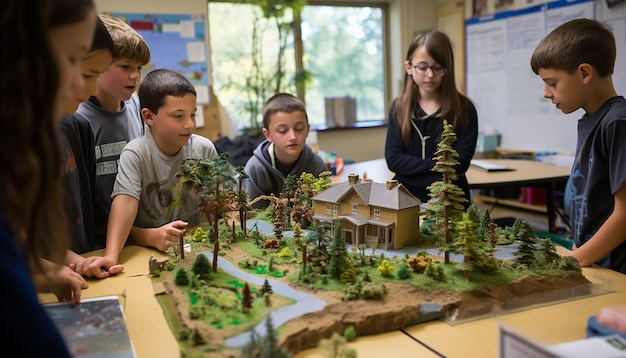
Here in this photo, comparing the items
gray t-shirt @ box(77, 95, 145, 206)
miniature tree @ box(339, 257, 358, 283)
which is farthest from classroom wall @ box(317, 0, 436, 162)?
miniature tree @ box(339, 257, 358, 283)

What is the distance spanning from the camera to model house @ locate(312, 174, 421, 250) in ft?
6.76

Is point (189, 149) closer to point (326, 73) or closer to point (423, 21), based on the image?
point (326, 73)

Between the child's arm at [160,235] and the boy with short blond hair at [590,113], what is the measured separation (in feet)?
5.22

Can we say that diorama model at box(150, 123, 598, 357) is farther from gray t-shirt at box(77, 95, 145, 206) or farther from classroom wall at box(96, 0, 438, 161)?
classroom wall at box(96, 0, 438, 161)

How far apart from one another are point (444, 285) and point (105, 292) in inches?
45.2

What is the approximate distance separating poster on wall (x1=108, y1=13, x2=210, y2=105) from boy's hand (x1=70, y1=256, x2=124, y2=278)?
4.50 m

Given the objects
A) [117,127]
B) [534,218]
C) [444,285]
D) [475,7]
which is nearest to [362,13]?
[475,7]

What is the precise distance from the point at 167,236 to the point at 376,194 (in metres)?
0.89

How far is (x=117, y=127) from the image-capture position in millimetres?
2799

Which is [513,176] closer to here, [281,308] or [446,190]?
[446,190]

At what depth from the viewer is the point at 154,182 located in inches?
97.5

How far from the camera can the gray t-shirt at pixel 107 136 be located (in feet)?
8.87

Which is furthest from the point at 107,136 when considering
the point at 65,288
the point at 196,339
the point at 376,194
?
the point at 196,339

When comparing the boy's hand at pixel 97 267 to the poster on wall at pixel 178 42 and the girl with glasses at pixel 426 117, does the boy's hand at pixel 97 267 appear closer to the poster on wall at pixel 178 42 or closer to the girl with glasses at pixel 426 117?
the girl with glasses at pixel 426 117
